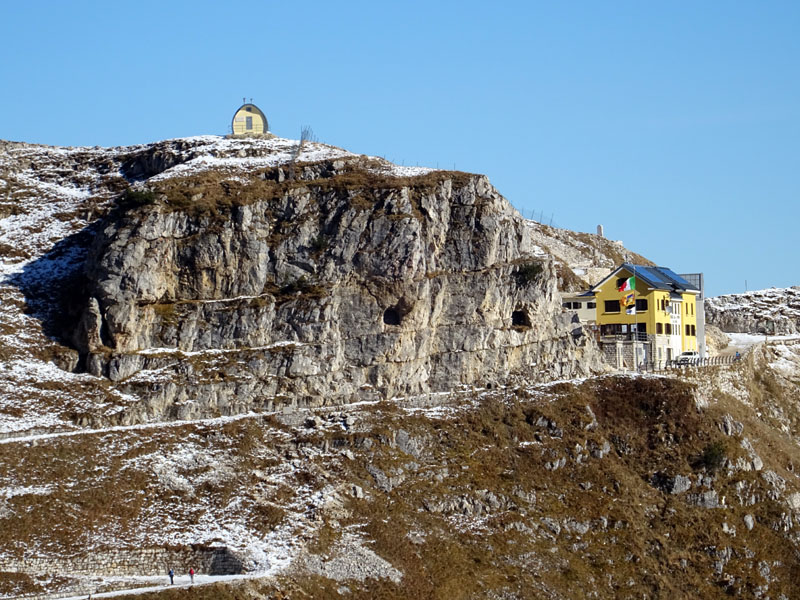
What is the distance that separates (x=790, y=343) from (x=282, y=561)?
254 ft

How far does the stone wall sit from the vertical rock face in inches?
676

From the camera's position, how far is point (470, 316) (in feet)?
347

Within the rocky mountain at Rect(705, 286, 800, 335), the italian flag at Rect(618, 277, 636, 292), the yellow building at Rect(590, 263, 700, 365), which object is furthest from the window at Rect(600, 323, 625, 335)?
the rocky mountain at Rect(705, 286, 800, 335)

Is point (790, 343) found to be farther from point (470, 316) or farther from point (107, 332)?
point (107, 332)

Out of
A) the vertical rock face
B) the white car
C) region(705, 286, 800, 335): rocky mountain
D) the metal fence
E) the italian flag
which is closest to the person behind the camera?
the vertical rock face

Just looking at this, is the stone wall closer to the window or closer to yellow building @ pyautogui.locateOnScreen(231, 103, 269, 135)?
Result: the window

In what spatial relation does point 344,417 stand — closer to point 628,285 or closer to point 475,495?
point 475,495

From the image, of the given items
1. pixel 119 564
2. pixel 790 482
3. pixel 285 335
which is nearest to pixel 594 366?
pixel 790 482

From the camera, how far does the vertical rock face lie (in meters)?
101

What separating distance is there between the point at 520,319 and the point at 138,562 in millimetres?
41300

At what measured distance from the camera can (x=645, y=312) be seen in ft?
388

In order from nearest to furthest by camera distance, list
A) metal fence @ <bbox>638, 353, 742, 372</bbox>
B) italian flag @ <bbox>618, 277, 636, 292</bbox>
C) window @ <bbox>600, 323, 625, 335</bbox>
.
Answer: metal fence @ <bbox>638, 353, 742, 372</bbox>
italian flag @ <bbox>618, 277, 636, 292</bbox>
window @ <bbox>600, 323, 625, 335</bbox>

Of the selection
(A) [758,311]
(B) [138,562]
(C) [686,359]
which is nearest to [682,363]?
(C) [686,359]

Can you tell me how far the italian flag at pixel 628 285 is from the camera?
119 meters
